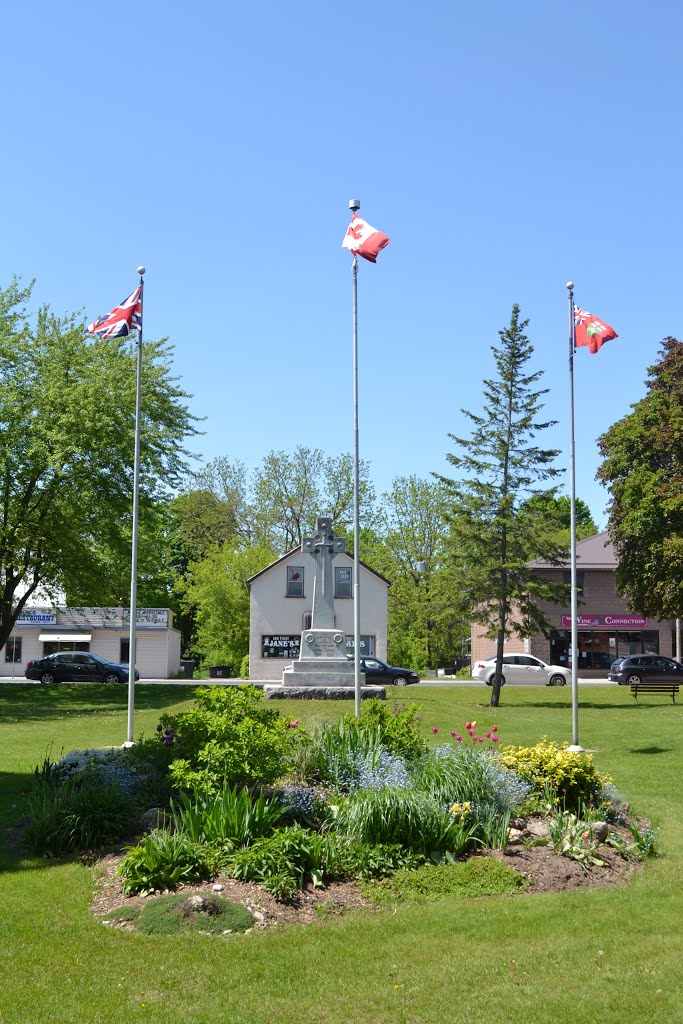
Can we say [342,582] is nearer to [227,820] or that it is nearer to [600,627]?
[600,627]

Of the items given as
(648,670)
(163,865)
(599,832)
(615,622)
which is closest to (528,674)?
(648,670)

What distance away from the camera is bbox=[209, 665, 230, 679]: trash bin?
2060 inches

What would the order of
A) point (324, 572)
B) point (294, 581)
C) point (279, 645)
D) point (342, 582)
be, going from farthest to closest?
point (342, 582), point (294, 581), point (279, 645), point (324, 572)

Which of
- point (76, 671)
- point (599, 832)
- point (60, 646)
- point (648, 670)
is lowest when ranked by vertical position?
point (76, 671)

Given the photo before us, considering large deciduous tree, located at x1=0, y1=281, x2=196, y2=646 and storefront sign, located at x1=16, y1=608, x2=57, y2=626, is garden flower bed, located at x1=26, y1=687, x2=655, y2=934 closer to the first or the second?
large deciduous tree, located at x1=0, y1=281, x2=196, y2=646

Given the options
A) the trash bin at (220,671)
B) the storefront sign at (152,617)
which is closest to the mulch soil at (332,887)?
the trash bin at (220,671)

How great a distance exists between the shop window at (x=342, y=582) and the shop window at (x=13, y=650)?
1963 centimetres

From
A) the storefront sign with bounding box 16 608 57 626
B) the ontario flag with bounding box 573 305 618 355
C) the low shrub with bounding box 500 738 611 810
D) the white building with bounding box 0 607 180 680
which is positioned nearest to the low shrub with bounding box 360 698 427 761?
the low shrub with bounding box 500 738 611 810

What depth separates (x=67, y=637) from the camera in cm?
5488

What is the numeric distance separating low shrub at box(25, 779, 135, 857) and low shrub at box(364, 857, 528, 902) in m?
2.78

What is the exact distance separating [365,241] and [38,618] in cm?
4338

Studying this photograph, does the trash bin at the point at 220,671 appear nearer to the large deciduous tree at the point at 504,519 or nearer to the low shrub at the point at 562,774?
the large deciduous tree at the point at 504,519

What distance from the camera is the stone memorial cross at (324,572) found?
87.8 ft

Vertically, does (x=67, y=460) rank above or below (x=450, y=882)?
above
